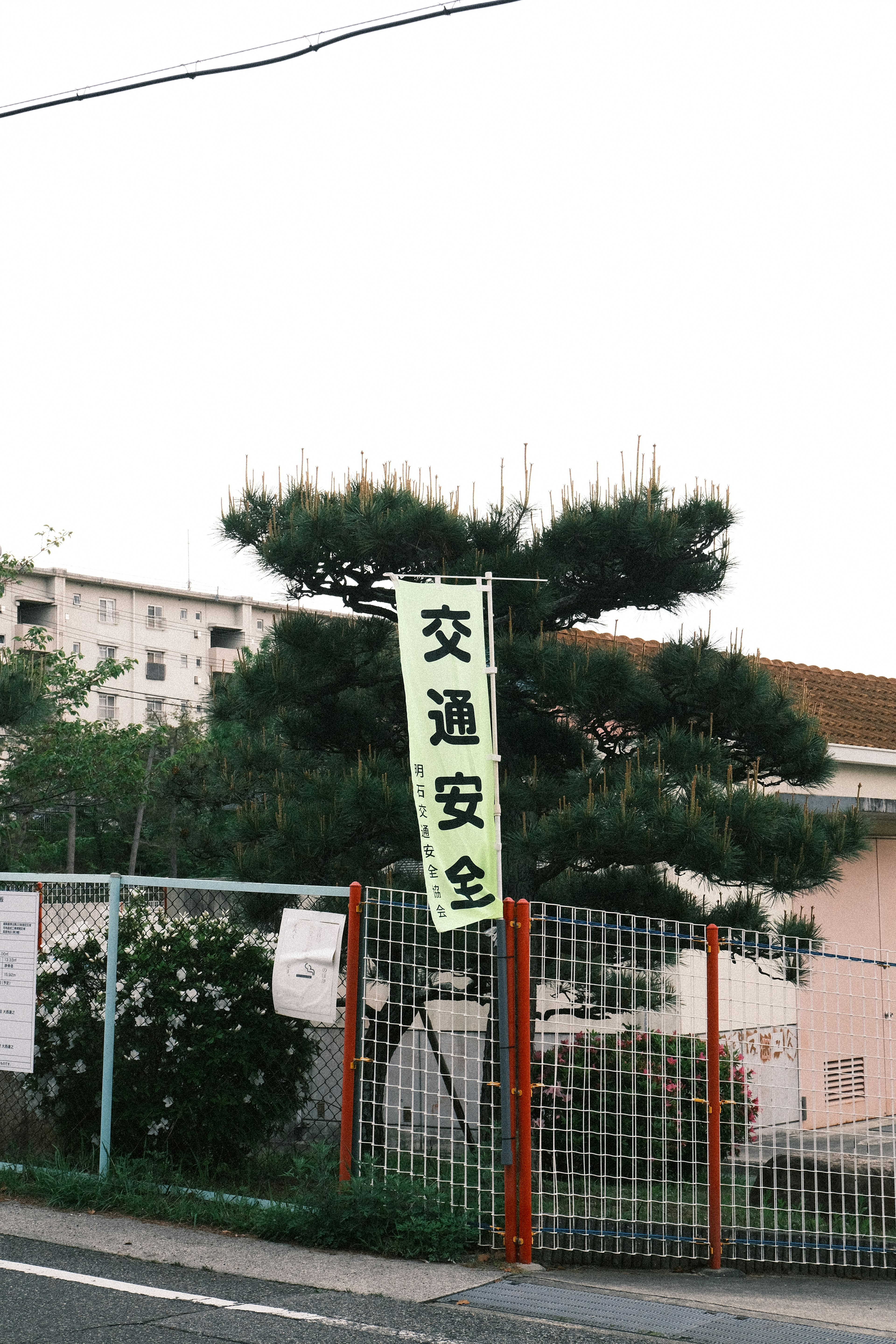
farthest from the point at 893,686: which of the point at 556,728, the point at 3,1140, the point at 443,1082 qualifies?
the point at 3,1140

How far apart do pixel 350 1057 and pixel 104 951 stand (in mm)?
1916

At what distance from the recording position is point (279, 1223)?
618 cm

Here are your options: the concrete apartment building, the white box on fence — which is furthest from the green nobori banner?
the concrete apartment building

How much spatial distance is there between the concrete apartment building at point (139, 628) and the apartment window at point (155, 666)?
0.04 m

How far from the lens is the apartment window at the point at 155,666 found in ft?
241

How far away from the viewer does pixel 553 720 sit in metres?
9.32

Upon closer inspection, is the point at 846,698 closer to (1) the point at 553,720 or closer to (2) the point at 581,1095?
(1) the point at 553,720

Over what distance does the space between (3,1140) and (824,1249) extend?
15.9 feet

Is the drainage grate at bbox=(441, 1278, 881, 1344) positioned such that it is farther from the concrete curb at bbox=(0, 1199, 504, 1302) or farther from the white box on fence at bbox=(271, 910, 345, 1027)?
the white box on fence at bbox=(271, 910, 345, 1027)

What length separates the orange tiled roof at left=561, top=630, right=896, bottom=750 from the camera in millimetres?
14234

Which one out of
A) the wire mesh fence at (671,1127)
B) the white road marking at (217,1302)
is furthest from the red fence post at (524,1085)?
the white road marking at (217,1302)

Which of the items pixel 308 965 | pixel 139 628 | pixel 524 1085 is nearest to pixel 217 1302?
pixel 524 1085

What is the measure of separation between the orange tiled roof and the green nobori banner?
5970 mm

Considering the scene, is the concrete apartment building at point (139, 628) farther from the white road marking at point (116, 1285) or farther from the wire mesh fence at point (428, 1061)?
the white road marking at point (116, 1285)
